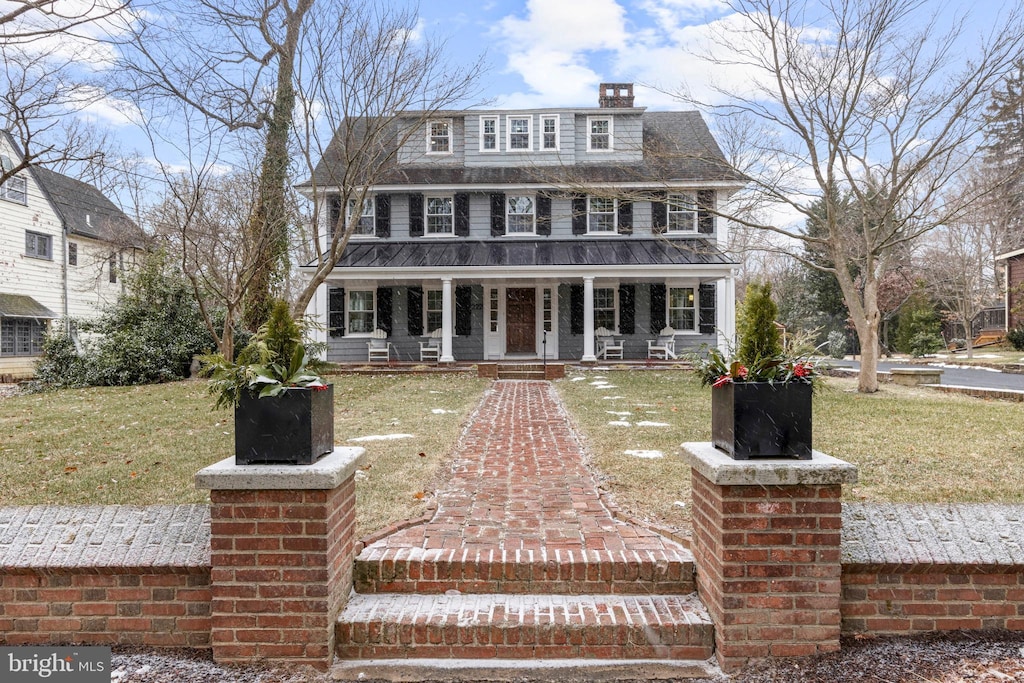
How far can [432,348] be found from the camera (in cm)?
1689

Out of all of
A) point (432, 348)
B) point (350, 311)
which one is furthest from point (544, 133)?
point (350, 311)

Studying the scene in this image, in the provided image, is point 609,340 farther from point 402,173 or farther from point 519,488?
point 519,488

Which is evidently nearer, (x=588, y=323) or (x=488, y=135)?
(x=588, y=323)

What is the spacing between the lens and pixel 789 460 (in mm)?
2869

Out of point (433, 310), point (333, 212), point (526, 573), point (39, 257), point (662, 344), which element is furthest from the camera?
point (39, 257)

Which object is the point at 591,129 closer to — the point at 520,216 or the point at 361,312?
the point at 520,216

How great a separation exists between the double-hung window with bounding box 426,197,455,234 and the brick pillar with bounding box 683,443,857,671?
1586 cm

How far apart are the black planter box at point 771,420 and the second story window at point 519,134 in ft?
55.2

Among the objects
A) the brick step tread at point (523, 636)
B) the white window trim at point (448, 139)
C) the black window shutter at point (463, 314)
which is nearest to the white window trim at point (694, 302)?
the black window shutter at point (463, 314)

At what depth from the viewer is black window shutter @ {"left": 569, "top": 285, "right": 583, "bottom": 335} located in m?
17.7

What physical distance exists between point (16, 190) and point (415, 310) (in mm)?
13648

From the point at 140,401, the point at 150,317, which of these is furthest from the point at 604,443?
the point at 150,317

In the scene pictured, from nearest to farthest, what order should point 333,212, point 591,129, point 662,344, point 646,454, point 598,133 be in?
point 646,454 → point 333,212 → point 662,344 → point 598,133 → point 591,129

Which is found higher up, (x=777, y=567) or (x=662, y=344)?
(x=662, y=344)
